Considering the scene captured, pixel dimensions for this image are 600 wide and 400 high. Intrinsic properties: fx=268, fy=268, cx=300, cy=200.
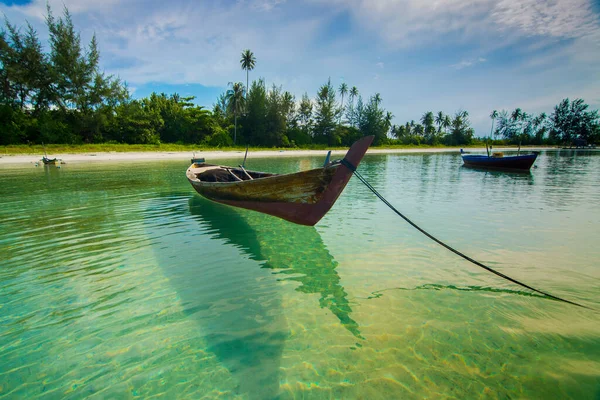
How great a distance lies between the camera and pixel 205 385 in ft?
8.05

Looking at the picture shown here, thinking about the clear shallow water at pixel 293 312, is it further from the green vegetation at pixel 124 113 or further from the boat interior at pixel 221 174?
the green vegetation at pixel 124 113

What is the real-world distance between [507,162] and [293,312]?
23.5m

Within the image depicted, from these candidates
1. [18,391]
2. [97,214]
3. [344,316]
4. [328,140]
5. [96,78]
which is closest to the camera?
[18,391]

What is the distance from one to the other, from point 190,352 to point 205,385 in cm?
46

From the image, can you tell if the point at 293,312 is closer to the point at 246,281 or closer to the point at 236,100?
the point at 246,281

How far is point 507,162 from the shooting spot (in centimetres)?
2033

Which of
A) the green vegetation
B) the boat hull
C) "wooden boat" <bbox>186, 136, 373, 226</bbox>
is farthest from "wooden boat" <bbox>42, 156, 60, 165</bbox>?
the boat hull

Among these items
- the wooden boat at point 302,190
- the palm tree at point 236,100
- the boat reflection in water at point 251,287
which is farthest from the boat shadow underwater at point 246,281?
the palm tree at point 236,100

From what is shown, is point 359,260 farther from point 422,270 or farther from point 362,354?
point 362,354

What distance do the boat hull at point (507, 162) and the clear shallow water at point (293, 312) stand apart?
15823mm

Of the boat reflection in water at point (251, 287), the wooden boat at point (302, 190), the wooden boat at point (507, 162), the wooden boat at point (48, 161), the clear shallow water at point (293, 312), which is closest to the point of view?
the clear shallow water at point (293, 312)

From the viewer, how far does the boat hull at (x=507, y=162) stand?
765 inches

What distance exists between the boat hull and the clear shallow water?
51.9 feet

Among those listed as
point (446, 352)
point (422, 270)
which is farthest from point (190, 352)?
point (422, 270)
